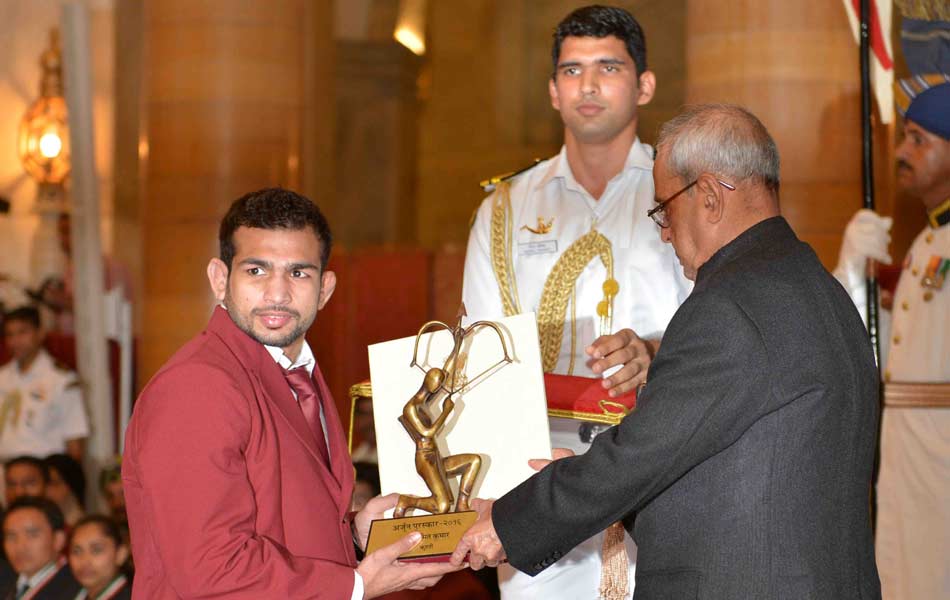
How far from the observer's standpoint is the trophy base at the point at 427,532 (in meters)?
3.48

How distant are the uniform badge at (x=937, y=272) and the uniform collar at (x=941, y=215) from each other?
0.56 ft

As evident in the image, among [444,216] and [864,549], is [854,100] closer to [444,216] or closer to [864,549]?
[864,549]

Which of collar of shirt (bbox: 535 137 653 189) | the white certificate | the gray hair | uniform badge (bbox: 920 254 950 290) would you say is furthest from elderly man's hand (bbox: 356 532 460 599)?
uniform badge (bbox: 920 254 950 290)

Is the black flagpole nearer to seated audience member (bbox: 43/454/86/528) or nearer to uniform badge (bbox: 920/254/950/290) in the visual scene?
uniform badge (bbox: 920/254/950/290)

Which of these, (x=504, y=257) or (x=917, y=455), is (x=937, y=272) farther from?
(x=504, y=257)

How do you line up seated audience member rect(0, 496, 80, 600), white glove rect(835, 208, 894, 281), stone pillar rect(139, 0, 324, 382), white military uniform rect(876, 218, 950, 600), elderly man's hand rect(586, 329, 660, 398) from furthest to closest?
1. stone pillar rect(139, 0, 324, 382)
2. seated audience member rect(0, 496, 80, 600)
3. white glove rect(835, 208, 894, 281)
4. white military uniform rect(876, 218, 950, 600)
5. elderly man's hand rect(586, 329, 660, 398)

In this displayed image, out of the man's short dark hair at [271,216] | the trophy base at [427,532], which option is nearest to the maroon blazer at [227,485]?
the trophy base at [427,532]

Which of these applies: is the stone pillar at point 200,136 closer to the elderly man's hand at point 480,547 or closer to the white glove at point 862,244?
the white glove at point 862,244

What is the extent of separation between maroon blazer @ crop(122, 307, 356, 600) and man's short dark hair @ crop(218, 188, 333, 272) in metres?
0.25

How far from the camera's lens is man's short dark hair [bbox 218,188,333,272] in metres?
3.48

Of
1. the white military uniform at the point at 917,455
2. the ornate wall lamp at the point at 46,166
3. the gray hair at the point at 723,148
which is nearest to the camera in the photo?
the gray hair at the point at 723,148

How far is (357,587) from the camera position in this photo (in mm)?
3312

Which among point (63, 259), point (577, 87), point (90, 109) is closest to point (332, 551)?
point (577, 87)

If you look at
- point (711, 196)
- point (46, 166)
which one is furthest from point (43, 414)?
point (711, 196)
